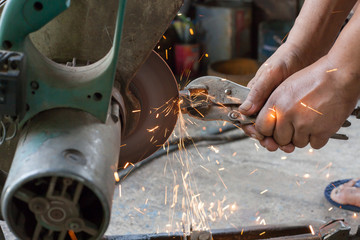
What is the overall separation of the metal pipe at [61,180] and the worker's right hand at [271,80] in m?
0.82

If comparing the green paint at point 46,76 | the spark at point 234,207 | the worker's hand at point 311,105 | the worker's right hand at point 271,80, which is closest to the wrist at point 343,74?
the worker's hand at point 311,105

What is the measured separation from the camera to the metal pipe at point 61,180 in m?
1.09

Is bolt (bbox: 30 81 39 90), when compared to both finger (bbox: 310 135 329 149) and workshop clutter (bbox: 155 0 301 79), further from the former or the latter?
workshop clutter (bbox: 155 0 301 79)

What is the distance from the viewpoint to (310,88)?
1771 millimetres

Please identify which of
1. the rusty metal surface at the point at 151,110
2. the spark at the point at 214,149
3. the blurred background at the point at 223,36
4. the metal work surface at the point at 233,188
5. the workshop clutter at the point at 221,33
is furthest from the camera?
the workshop clutter at the point at 221,33

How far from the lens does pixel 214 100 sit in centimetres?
196

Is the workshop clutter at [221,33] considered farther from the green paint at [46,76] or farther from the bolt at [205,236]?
the green paint at [46,76]

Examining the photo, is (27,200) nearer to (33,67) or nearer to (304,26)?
(33,67)

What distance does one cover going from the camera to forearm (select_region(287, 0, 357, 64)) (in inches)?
82.8

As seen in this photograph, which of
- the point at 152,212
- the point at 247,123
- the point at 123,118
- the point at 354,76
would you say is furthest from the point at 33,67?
the point at 152,212

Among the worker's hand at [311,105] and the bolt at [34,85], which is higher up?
the bolt at [34,85]

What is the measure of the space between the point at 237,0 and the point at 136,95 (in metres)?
3.70

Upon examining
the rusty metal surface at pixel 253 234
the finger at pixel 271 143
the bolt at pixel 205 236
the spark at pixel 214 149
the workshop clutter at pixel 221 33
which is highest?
the finger at pixel 271 143

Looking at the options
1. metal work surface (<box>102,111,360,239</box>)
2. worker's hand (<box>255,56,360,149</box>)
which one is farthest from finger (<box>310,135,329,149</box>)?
metal work surface (<box>102,111,360,239</box>)
